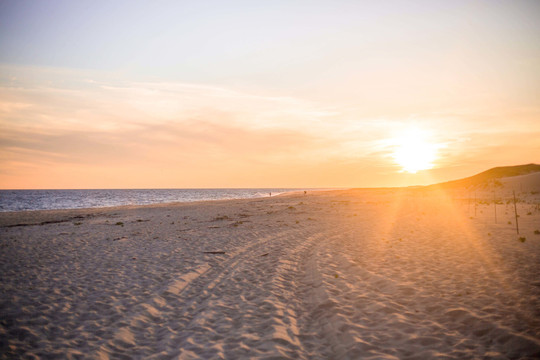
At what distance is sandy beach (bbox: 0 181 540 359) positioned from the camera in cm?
566

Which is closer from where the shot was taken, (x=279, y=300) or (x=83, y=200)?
(x=279, y=300)

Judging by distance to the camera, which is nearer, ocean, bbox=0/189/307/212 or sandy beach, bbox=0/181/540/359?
sandy beach, bbox=0/181/540/359

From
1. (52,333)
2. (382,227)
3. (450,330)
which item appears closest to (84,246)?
(52,333)

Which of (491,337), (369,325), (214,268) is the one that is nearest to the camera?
(491,337)

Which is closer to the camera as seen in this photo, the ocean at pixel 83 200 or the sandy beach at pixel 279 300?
the sandy beach at pixel 279 300

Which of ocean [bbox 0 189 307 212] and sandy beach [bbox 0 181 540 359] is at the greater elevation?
ocean [bbox 0 189 307 212]

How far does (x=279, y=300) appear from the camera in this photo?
26.5ft

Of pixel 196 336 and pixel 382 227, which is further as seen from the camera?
pixel 382 227

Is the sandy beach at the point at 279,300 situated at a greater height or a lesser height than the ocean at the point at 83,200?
lesser

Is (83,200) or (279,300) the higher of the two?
(83,200)

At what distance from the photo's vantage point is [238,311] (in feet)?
24.4

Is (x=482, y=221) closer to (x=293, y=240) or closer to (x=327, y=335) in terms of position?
(x=293, y=240)

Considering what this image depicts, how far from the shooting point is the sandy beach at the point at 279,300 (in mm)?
5664

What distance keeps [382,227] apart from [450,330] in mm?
15069
